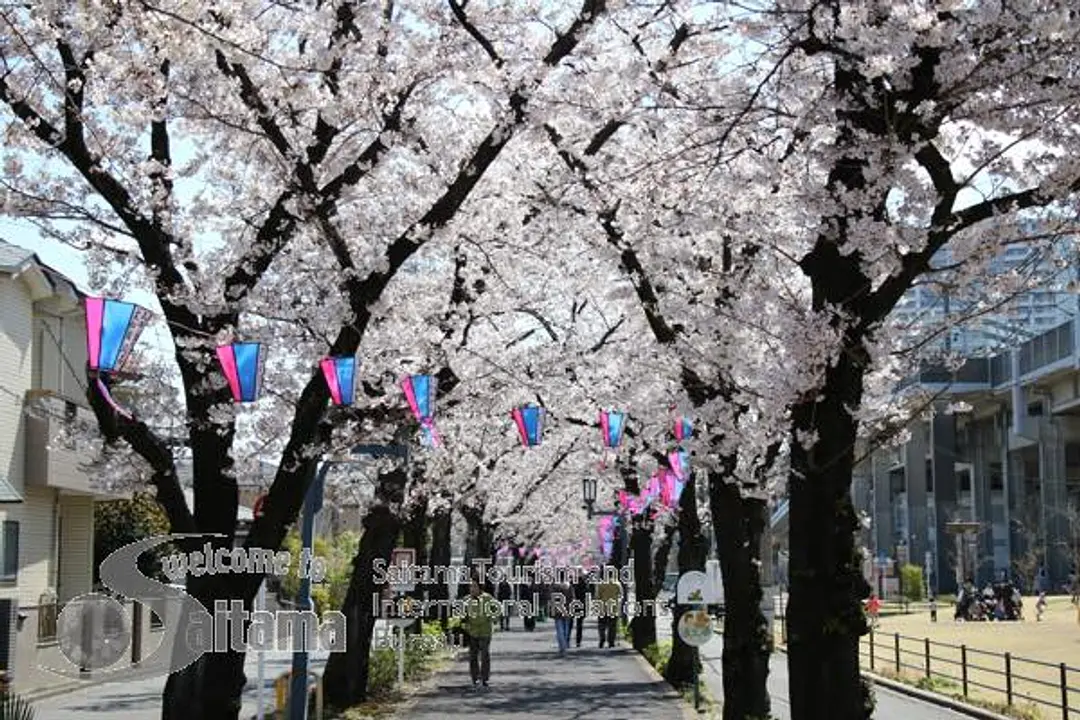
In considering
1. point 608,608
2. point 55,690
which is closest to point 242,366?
point 55,690

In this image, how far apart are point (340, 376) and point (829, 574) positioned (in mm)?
4853

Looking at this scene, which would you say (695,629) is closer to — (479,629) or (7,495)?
(479,629)

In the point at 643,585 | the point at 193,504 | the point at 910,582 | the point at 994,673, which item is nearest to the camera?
the point at 193,504

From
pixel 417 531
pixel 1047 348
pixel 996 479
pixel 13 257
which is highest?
pixel 1047 348

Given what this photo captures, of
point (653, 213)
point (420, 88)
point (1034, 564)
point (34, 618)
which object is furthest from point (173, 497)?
point (1034, 564)

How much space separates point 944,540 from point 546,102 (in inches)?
3046

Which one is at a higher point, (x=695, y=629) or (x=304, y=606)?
(x=304, y=606)

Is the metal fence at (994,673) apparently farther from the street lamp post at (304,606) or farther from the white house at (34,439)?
the white house at (34,439)

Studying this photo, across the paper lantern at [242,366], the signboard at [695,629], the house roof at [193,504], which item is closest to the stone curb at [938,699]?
the signboard at [695,629]

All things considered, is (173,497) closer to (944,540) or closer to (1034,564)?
(1034,564)

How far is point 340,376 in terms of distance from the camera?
12297mm

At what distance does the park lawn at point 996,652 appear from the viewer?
858 inches

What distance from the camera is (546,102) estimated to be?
1214 centimetres

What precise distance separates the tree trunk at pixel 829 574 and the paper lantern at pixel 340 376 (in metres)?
4.35
